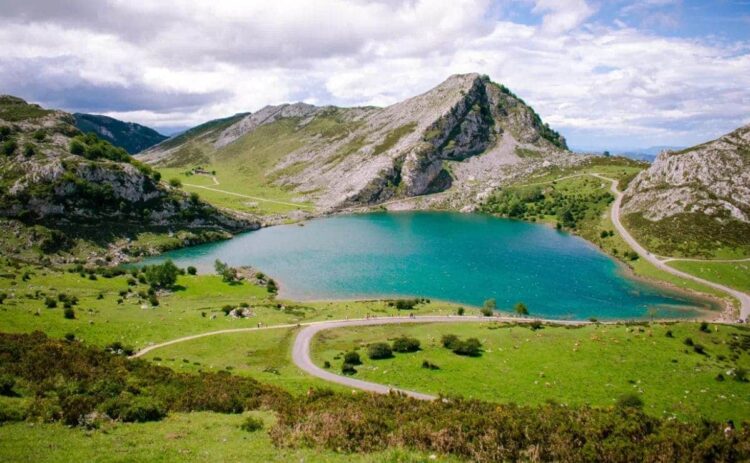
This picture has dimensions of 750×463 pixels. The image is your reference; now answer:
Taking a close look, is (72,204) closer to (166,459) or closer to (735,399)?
(166,459)

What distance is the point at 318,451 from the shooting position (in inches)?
897

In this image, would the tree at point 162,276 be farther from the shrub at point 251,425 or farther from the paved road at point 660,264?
the paved road at point 660,264

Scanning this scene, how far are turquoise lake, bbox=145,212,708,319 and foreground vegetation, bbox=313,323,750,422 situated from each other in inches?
1003

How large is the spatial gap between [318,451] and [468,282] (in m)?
89.5

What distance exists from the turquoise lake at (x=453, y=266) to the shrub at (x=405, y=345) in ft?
128

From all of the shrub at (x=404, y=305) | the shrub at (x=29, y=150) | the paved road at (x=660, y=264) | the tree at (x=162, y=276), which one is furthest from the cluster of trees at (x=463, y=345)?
the shrub at (x=29, y=150)

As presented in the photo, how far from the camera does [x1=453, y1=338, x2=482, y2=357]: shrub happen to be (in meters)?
56.2

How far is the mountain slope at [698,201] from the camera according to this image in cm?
12556

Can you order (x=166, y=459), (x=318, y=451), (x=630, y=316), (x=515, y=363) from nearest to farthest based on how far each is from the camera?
1. (x=166, y=459)
2. (x=318, y=451)
3. (x=515, y=363)
4. (x=630, y=316)

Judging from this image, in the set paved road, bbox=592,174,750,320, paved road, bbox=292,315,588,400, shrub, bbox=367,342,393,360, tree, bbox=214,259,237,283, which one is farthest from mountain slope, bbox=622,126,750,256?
tree, bbox=214,259,237,283

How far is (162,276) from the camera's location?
94812 mm

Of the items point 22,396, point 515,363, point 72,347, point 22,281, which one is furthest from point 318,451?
point 22,281

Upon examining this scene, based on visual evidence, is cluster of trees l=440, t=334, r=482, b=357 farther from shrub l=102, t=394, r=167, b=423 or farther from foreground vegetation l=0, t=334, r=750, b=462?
shrub l=102, t=394, r=167, b=423

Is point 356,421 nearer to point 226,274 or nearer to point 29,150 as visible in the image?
point 226,274
